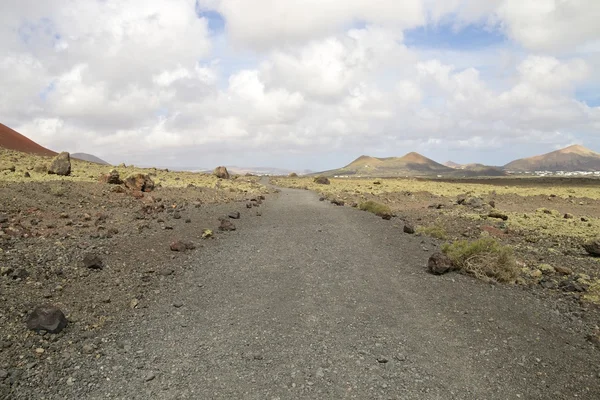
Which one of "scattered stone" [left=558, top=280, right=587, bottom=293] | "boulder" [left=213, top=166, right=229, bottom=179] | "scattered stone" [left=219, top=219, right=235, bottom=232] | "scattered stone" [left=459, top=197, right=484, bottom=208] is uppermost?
"boulder" [left=213, top=166, right=229, bottom=179]

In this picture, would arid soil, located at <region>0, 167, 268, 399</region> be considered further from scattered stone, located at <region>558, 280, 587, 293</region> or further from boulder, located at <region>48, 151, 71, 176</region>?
scattered stone, located at <region>558, 280, 587, 293</region>

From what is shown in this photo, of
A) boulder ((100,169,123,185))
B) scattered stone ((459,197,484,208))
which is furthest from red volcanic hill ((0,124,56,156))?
scattered stone ((459,197,484,208))

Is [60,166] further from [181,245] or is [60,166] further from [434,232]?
[434,232]

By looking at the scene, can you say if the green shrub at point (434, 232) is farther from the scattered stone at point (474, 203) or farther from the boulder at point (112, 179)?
the boulder at point (112, 179)

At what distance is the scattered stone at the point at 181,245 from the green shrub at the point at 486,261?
324 inches

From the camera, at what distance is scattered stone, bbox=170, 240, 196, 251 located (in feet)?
40.9

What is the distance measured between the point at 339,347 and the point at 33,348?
15.5 ft

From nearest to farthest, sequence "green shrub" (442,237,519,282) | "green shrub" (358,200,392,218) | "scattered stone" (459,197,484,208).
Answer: "green shrub" (442,237,519,282)
"green shrub" (358,200,392,218)
"scattered stone" (459,197,484,208)

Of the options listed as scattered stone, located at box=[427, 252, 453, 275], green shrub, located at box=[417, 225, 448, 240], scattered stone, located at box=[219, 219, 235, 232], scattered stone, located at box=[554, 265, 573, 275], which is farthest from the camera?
scattered stone, located at box=[219, 219, 235, 232]

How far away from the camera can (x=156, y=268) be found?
10.6m

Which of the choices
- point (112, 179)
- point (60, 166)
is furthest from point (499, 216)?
point (60, 166)

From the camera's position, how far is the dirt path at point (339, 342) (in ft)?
17.5

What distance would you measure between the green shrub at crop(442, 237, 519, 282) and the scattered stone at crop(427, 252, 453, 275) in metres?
0.38

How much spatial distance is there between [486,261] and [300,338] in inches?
261
